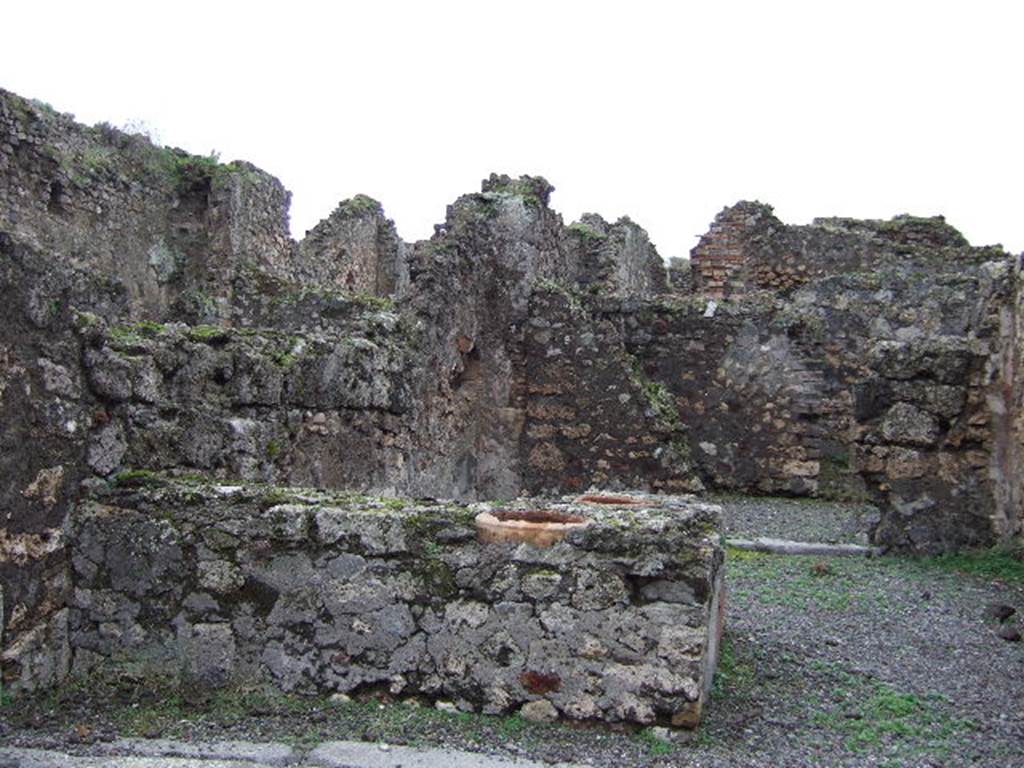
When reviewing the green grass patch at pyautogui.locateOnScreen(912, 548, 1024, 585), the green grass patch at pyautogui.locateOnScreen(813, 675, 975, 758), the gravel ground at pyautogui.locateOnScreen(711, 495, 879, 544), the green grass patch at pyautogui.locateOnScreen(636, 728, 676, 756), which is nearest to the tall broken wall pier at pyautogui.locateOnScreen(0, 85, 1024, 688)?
the green grass patch at pyautogui.locateOnScreen(912, 548, 1024, 585)

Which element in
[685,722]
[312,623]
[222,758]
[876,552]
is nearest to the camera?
[222,758]

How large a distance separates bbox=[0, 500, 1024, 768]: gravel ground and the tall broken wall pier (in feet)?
1.47

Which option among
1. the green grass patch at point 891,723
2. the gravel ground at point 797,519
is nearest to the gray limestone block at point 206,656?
the green grass patch at point 891,723

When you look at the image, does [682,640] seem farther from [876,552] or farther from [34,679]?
[876,552]

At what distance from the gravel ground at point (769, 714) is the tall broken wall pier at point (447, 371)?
448 mm

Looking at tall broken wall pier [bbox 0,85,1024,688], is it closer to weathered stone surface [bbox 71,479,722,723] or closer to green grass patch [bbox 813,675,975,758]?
weathered stone surface [bbox 71,479,722,723]

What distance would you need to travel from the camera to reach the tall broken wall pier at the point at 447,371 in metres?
4.15

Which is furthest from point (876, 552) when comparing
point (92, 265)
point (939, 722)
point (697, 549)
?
point (92, 265)

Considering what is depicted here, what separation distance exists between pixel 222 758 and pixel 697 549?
192 cm

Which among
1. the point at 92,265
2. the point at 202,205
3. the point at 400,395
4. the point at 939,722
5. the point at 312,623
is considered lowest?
the point at 939,722

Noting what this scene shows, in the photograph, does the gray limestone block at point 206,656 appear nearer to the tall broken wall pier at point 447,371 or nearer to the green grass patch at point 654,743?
the tall broken wall pier at point 447,371

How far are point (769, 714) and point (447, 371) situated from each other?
543 cm

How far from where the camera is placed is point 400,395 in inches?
272

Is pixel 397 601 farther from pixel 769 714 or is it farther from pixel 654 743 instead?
pixel 769 714
